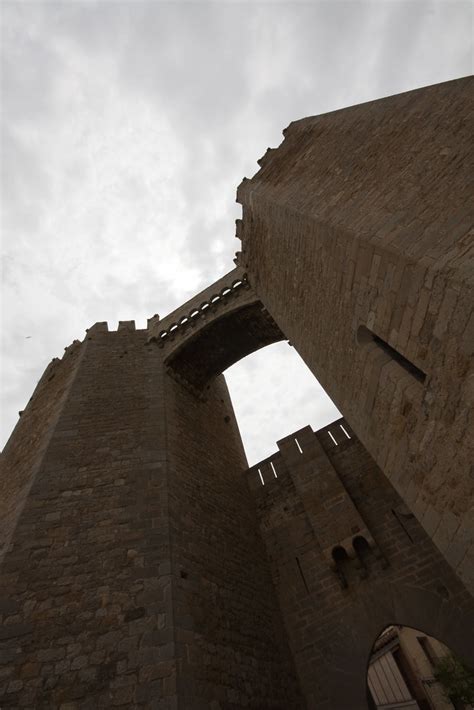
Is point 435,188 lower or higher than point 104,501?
lower

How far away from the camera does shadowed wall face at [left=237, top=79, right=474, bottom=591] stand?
2.59 meters

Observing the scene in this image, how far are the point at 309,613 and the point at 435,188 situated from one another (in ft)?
23.7

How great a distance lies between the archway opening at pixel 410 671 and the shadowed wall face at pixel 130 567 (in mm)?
9145

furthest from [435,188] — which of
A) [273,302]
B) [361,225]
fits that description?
[273,302]

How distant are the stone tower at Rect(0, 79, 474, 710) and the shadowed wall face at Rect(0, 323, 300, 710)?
27 millimetres

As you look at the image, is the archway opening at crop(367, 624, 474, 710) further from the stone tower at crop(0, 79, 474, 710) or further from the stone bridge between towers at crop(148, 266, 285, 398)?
the stone bridge between towers at crop(148, 266, 285, 398)

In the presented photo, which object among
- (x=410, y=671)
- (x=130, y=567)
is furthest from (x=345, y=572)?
(x=410, y=671)

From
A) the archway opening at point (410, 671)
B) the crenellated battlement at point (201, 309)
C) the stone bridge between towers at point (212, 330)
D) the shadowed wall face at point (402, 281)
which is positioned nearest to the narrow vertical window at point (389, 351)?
the shadowed wall face at point (402, 281)

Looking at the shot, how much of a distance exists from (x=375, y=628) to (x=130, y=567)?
4.26 metres

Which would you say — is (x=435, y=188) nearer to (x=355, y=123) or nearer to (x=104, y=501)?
(x=355, y=123)

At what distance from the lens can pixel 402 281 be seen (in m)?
2.90

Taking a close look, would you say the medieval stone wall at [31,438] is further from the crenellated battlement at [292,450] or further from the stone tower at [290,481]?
the crenellated battlement at [292,450]

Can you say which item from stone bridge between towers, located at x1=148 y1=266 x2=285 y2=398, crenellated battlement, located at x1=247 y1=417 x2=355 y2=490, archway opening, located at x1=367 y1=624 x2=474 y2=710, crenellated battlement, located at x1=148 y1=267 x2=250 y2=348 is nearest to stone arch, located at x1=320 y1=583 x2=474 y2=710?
crenellated battlement, located at x1=247 y1=417 x2=355 y2=490

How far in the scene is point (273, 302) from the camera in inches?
309
